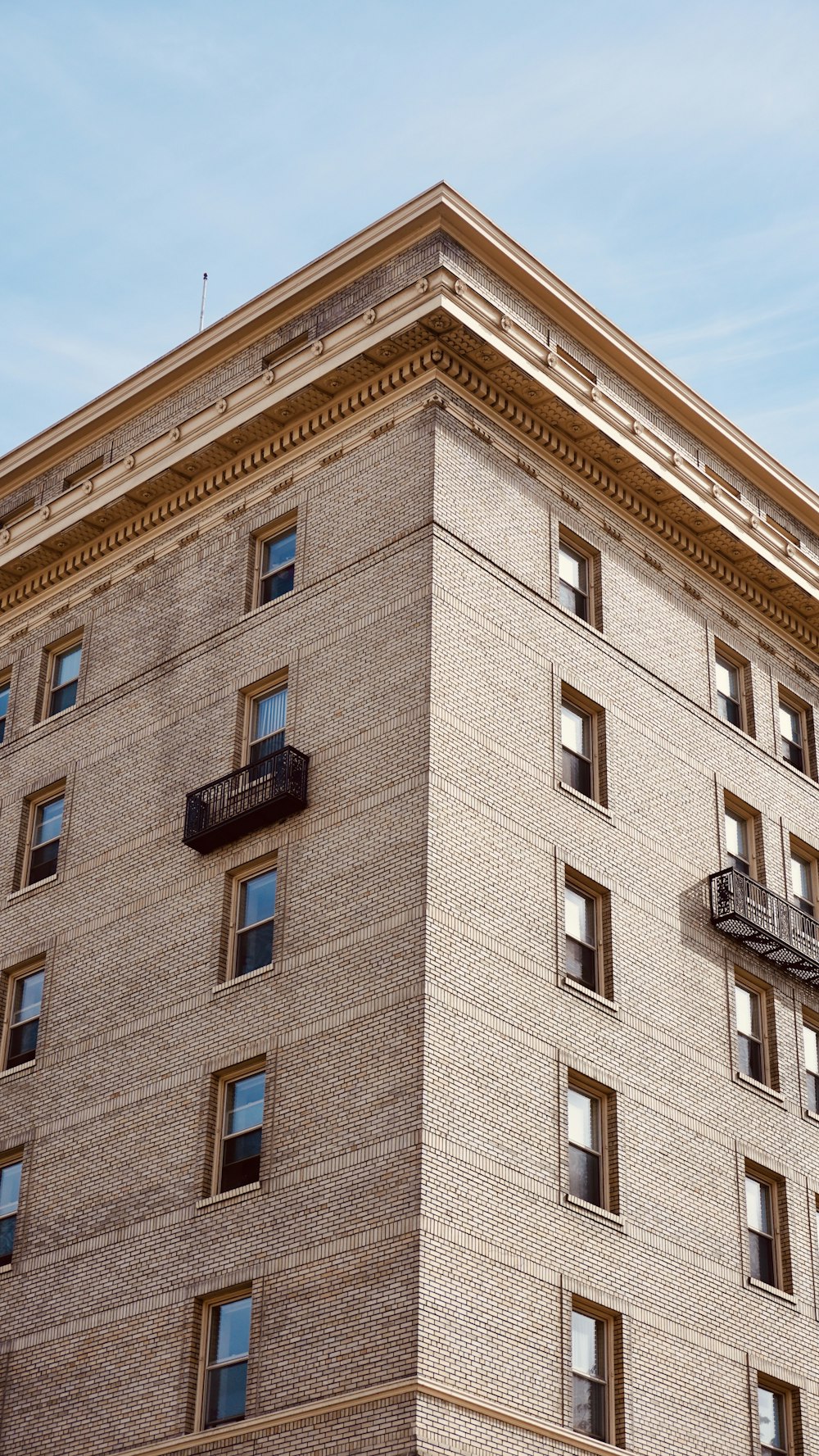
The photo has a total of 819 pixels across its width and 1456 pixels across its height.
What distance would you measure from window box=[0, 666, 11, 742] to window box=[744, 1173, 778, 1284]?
1904cm

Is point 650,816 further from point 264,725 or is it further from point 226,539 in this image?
point 226,539

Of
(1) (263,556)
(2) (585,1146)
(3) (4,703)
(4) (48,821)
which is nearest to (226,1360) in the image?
(2) (585,1146)

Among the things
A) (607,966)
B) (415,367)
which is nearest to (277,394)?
(415,367)

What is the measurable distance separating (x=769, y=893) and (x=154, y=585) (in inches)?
568

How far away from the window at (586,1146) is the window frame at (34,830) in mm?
12259

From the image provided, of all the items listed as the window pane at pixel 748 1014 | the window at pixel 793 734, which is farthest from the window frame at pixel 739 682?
the window pane at pixel 748 1014

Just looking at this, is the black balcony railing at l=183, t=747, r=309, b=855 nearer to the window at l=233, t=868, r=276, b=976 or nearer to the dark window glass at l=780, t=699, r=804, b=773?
the window at l=233, t=868, r=276, b=976

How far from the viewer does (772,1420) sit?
35.9 m

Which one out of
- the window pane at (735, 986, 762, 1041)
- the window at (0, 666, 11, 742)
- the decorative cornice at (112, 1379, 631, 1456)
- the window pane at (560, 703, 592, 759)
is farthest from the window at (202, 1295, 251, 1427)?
the window at (0, 666, 11, 742)

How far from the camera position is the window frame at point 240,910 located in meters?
35.8

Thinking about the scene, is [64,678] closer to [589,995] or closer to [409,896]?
[409,896]

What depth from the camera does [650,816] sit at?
39719 mm

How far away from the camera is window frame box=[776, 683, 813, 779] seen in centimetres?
4516

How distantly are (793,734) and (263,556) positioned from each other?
42.8 feet
